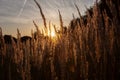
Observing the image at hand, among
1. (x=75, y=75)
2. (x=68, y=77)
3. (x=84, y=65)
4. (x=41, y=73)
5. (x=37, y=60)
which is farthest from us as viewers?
(x=37, y=60)

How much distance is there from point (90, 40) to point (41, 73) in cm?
64

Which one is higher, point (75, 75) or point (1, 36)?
point (1, 36)

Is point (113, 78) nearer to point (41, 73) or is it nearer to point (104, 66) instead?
point (104, 66)

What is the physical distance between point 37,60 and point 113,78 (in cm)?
92

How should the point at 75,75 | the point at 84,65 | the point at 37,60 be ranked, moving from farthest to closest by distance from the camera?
1. the point at 37,60
2. the point at 75,75
3. the point at 84,65

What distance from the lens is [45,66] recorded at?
2650mm

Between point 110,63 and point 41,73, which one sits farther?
point 41,73

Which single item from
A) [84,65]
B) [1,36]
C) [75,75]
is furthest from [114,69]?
[1,36]

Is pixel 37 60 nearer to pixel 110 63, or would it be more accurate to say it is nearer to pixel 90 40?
pixel 90 40

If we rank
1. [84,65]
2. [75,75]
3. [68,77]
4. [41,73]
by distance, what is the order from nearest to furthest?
1. [84,65]
2. [68,77]
3. [75,75]
4. [41,73]

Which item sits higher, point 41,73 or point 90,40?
point 90,40

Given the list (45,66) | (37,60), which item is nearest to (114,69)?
(45,66)

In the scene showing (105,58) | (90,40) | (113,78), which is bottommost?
(113,78)

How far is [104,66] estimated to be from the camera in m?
2.27
